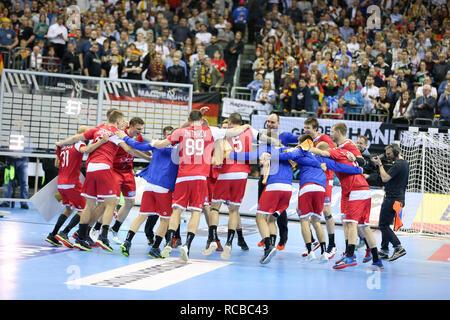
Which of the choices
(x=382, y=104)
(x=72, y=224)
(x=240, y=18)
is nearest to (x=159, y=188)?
(x=72, y=224)

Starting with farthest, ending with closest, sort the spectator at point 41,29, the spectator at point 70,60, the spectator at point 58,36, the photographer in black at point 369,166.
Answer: the spectator at point 41,29 < the spectator at point 58,36 < the spectator at point 70,60 < the photographer in black at point 369,166

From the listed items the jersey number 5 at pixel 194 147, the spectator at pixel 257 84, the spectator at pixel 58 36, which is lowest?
the jersey number 5 at pixel 194 147

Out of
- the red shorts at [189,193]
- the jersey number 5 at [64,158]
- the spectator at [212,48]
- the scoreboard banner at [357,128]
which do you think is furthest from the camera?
the spectator at [212,48]

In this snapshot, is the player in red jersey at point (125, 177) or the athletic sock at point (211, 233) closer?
the athletic sock at point (211, 233)

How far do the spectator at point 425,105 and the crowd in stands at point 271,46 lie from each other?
30 mm

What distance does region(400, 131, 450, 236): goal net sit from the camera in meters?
16.1

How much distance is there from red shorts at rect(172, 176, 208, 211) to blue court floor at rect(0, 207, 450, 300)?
925 millimetres

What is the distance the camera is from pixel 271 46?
21125 millimetres

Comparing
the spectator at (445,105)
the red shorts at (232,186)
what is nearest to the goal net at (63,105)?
the red shorts at (232,186)

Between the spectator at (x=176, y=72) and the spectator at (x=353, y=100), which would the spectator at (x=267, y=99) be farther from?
the spectator at (x=176, y=72)

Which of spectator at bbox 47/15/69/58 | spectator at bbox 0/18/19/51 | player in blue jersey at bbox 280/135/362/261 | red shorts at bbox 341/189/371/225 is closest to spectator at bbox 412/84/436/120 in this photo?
player in blue jersey at bbox 280/135/362/261

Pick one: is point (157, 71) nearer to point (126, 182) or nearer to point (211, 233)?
point (126, 182)

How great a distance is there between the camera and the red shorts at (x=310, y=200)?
34.9 ft

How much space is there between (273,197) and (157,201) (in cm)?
193
